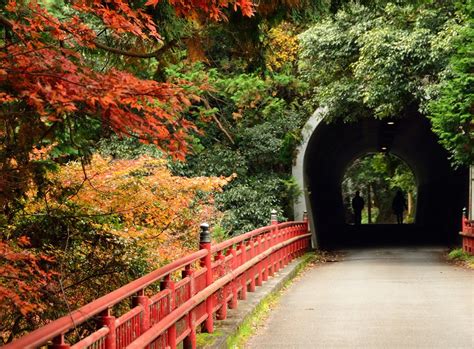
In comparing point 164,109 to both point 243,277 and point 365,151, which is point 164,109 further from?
point 365,151

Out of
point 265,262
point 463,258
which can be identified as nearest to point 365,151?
point 463,258

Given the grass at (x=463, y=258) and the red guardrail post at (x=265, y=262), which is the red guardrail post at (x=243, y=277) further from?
the grass at (x=463, y=258)

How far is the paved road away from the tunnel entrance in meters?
37.7

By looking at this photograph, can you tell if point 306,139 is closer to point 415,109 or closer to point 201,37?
point 415,109

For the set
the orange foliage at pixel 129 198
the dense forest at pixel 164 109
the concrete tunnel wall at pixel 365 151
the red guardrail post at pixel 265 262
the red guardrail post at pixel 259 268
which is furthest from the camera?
the concrete tunnel wall at pixel 365 151

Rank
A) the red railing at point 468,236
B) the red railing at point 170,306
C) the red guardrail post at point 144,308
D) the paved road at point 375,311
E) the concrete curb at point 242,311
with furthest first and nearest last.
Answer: the red railing at point 468,236 → the paved road at point 375,311 → the concrete curb at point 242,311 → the red guardrail post at point 144,308 → the red railing at point 170,306

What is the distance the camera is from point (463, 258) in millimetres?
21312

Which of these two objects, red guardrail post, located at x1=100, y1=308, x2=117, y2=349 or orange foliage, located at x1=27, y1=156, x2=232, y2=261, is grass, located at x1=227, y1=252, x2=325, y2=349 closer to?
orange foliage, located at x1=27, y1=156, x2=232, y2=261

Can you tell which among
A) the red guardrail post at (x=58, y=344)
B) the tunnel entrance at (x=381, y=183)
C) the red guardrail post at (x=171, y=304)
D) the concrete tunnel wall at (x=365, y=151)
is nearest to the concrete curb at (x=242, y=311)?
the red guardrail post at (x=171, y=304)

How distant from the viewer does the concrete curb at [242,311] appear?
805 centimetres

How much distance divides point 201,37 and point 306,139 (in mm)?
16059

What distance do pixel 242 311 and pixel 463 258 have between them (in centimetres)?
1271

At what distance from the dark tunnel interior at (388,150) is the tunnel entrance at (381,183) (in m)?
9.97

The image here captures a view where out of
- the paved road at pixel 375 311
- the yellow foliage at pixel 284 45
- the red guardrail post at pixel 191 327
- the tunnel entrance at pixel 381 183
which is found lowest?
the paved road at pixel 375 311
